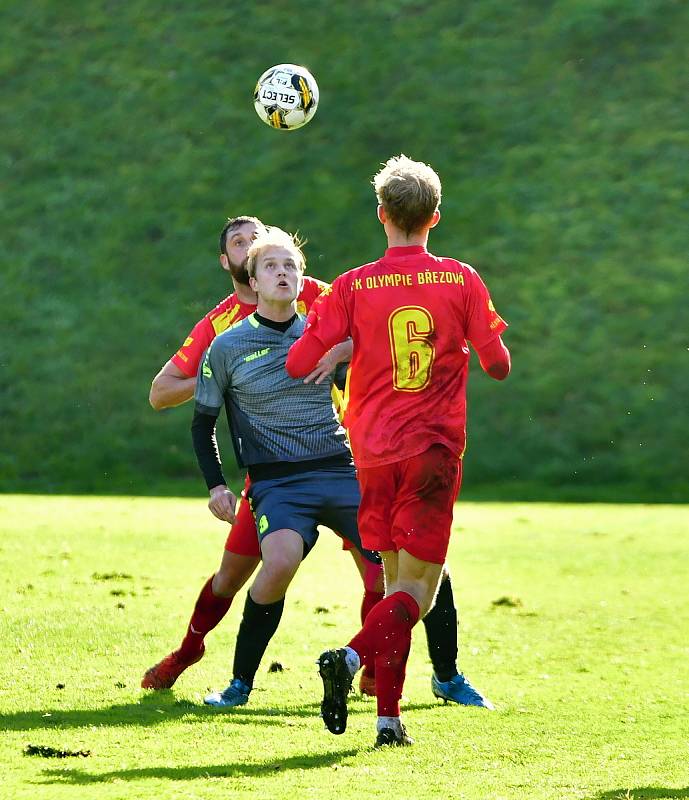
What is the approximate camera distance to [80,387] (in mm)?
22328

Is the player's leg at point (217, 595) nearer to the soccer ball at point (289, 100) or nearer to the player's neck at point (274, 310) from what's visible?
the player's neck at point (274, 310)

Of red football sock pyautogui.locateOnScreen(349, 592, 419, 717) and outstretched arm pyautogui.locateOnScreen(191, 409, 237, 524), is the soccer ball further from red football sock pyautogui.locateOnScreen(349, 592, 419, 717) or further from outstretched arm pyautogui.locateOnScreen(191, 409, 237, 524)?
red football sock pyautogui.locateOnScreen(349, 592, 419, 717)

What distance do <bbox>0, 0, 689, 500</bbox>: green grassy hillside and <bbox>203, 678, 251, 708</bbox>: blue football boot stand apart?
44.4 feet

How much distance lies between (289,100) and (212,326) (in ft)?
14.0

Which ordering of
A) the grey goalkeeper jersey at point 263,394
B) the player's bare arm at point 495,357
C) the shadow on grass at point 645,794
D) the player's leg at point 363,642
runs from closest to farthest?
the shadow on grass at point 645,794 < the player's leg at point 363,642 < the player's bare arm at point 495,357 < the grey goalkeeper jersey at point 263,394

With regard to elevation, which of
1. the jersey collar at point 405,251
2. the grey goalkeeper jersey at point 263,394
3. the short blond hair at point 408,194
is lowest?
the grey goalkeeper jersey at point 263,394

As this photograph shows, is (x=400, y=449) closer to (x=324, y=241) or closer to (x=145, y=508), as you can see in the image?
(x=145, y=508)

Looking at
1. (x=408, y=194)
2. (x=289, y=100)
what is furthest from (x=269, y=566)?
(x=289, y=100)

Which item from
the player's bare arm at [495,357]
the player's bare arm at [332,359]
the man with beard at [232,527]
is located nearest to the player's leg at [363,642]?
the player's bare arm at [332,359]

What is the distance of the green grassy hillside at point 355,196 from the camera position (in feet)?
68.8

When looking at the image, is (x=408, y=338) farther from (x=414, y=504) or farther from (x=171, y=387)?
(x=171, y=387)

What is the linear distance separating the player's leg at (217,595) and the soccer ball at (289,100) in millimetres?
4746

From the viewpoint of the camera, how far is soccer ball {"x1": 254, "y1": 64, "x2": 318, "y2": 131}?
10289 mm

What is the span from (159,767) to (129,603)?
4.42m
